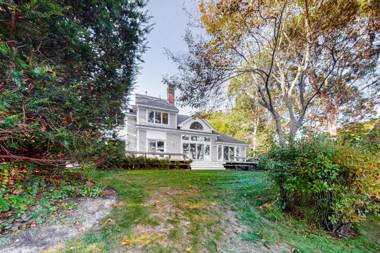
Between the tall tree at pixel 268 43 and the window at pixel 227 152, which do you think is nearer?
the tall tree at pixel 268 43

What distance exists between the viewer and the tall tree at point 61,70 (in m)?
3.24

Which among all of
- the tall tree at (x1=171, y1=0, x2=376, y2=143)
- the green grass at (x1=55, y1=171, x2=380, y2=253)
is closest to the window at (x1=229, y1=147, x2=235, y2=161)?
the tall tree at (x1=171, y1=0, x2=376, y2=143)

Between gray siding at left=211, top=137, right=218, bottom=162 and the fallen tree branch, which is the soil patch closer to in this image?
the fallen tree branch

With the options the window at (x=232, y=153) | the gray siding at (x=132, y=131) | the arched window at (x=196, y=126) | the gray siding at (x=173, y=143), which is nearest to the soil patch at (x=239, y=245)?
the gray siding at (x=132, y=131)

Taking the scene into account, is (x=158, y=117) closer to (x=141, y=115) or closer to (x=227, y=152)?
(x=141, y=115)

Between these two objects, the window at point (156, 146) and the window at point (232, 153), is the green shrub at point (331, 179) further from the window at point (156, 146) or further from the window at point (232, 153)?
the window at point (232, 153)

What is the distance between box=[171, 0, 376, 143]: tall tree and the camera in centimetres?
691

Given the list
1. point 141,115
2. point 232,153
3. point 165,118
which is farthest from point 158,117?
point 232,153

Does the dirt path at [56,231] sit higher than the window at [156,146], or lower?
lower

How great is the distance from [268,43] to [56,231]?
29.0 feet

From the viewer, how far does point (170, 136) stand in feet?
60.4

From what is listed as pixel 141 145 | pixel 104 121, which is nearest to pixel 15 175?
pixel 104 121

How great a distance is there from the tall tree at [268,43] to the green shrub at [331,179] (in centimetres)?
247

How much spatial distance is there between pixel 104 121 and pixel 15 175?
2114 mm
